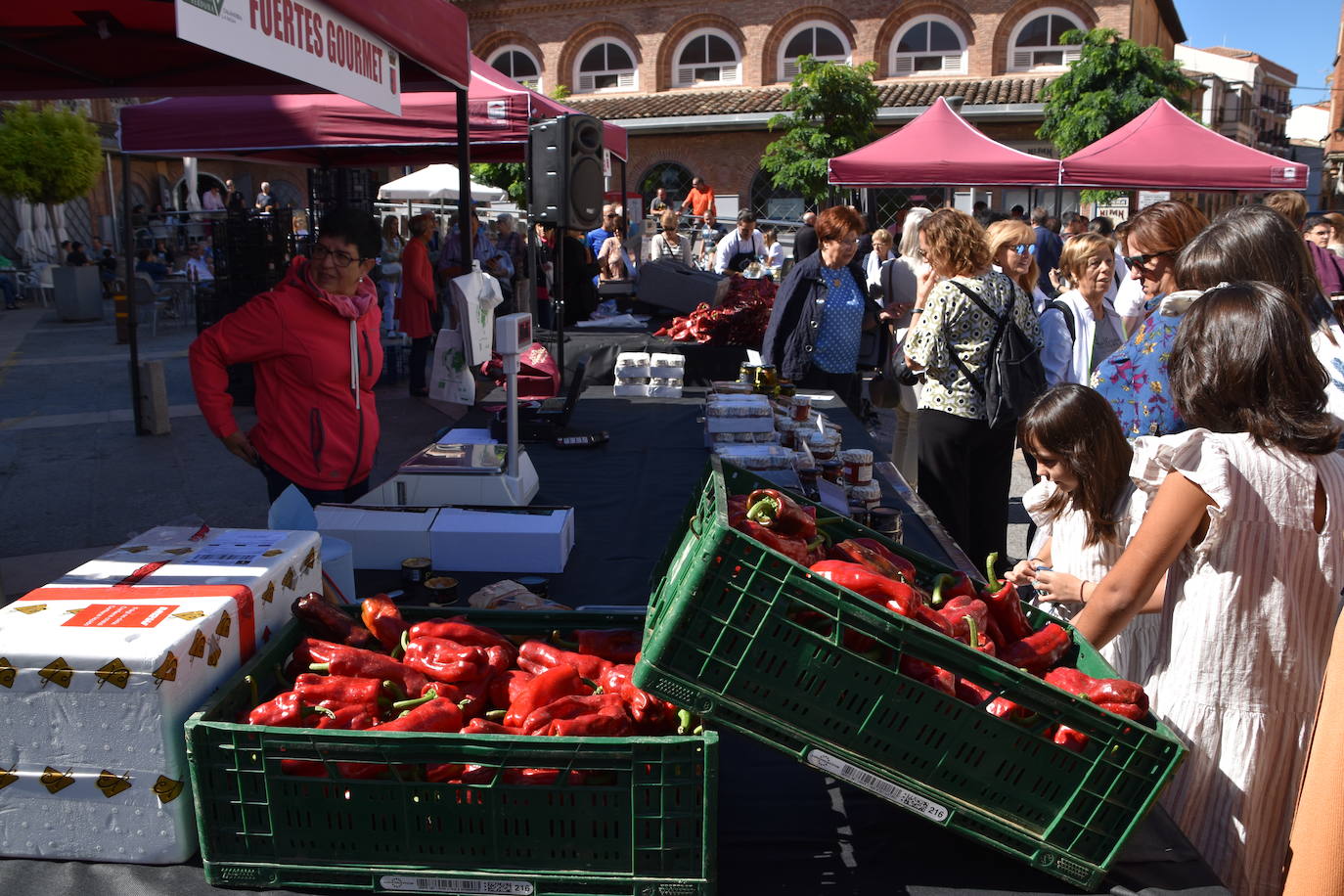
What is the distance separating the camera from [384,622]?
2250 millimetres

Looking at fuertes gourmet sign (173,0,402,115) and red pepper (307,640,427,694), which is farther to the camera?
fuertes gourmet sign (173,0,402,115)

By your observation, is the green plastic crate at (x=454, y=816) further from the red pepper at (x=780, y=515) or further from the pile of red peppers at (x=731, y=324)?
the pile of red peppers at (x=731, y=324)

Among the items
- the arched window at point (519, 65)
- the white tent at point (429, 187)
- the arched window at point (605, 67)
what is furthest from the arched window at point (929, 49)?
the white tent at point (429, 187)

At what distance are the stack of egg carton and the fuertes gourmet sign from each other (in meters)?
2.68

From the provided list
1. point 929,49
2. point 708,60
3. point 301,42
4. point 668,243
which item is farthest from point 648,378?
point 708,60

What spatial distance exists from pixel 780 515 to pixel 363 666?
856 millimetres

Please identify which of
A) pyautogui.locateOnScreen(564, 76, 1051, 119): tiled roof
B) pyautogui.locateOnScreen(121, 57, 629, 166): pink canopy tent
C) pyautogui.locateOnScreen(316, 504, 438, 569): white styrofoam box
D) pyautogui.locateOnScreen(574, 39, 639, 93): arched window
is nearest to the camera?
pyautogui.locateOnScreen(316, 504, 438, 569): white styrofoam box

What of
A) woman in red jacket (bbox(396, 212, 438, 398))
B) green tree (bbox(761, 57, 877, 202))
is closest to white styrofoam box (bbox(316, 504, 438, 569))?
woman in red jacket (bbox(396, 212, 438, 398))

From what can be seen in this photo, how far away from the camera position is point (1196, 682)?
2.30m

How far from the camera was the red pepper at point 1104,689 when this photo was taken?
183cm

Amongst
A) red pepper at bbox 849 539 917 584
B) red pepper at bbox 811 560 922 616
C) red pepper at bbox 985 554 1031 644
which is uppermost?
red pepper at bbox 811 560 922 616

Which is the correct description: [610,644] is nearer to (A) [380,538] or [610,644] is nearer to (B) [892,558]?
(B) [892,558]

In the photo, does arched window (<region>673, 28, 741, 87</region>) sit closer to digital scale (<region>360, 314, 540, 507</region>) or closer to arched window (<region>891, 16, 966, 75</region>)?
arched window (<region>891, 16, 966, 75</region>)

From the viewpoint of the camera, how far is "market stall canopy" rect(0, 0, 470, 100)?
386 centimetres
